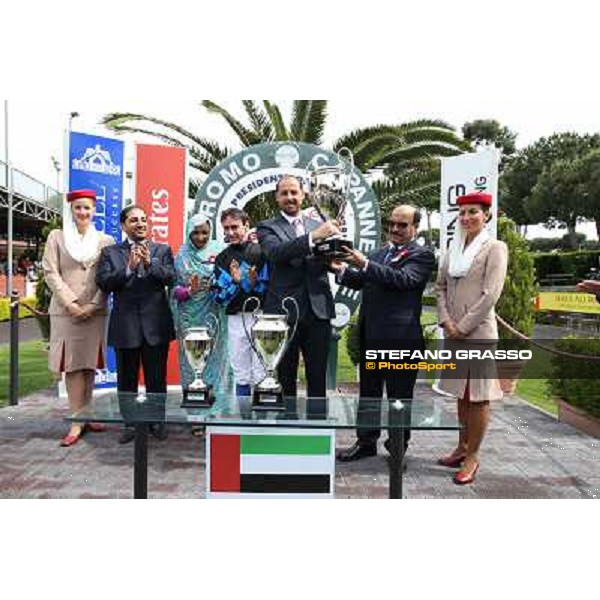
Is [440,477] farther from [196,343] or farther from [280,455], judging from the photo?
[196,343]

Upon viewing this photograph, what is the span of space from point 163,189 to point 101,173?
1.29ft

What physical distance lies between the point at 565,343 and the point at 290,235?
174 centimetres

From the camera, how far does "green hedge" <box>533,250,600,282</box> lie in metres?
3.59

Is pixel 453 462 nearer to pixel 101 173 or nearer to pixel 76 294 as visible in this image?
pixel 76 294

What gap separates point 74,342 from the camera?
156 inches

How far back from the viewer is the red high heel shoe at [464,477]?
3469 millimetres

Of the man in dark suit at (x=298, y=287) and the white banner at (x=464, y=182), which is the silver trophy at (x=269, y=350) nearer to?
the man in dark suit at (x=298, y=287)

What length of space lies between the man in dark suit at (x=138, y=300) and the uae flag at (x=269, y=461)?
48.1 inches

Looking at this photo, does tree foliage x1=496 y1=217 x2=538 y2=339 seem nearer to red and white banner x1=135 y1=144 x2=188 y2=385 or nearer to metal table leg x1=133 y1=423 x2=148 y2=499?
red and white banner x1=135 y1=144 x2=188 y2=385

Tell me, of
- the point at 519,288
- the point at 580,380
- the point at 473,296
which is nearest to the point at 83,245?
the point at 473,296

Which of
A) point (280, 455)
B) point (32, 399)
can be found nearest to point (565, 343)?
point (280, 455)

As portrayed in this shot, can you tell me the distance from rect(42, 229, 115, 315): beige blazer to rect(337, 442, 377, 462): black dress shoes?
60.4 inches

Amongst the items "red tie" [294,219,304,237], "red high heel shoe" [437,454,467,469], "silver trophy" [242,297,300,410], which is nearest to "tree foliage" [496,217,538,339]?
"red high heel shoe" [437,454,467,469]

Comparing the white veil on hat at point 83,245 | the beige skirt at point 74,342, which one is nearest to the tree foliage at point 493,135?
the white veil on hat at point 83,245
